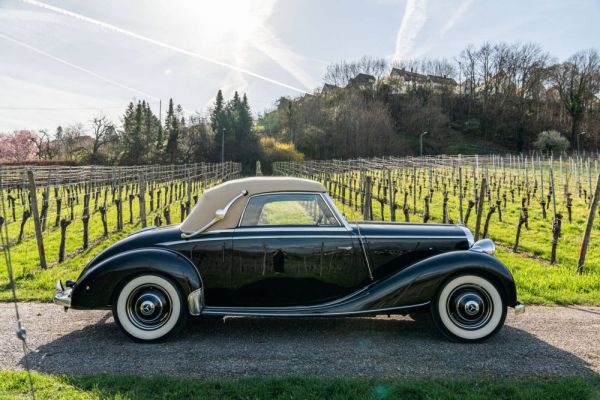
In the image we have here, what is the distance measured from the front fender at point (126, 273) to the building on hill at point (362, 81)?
92.6 m

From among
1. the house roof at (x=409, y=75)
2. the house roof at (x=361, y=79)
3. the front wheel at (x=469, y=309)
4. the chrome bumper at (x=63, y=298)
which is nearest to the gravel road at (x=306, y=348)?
the front wheel at (x=469, y=309)

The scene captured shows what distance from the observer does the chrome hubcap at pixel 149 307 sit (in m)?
4.68

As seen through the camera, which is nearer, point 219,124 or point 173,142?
point 173,142

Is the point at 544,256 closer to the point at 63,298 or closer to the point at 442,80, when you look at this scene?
the point at 63,298

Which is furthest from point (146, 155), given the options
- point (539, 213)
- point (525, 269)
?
point (525, 269)

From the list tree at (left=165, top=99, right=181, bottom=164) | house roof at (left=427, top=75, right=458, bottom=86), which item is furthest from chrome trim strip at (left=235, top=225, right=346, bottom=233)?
house roof at (left=427, top=75, right=458, bottom=86)

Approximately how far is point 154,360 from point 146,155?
2546 inches

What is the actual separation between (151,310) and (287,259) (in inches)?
60.7

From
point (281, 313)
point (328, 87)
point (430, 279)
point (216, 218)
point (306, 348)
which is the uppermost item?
point (328, 87)

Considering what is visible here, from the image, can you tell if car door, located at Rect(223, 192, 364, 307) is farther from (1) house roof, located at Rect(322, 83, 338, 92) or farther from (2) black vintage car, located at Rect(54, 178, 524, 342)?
(1) house roof, located at Rect(322, 83, 338, 92)

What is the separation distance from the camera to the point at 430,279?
4707mm

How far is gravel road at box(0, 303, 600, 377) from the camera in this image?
13.1 ft

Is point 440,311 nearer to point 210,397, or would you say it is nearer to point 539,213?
point 210,397

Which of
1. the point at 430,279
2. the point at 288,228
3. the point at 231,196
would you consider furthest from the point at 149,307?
the point at 430,279
